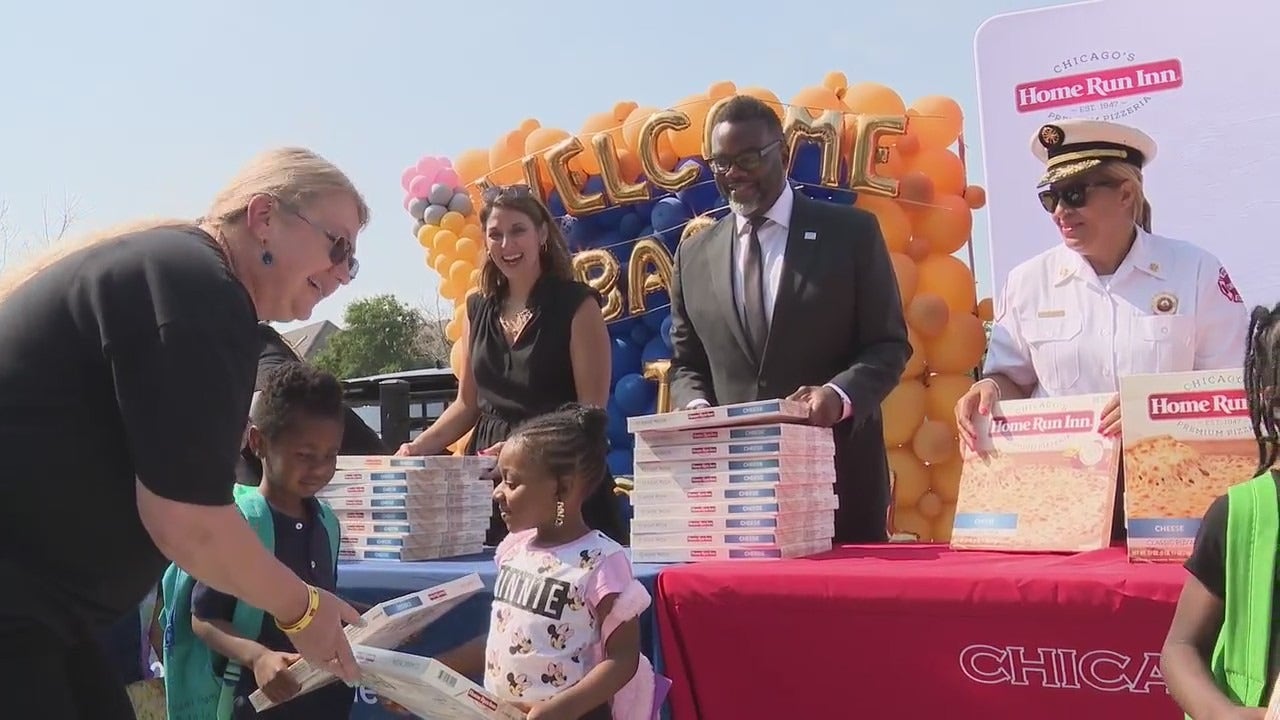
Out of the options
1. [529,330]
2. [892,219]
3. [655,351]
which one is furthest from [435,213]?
[529,330]

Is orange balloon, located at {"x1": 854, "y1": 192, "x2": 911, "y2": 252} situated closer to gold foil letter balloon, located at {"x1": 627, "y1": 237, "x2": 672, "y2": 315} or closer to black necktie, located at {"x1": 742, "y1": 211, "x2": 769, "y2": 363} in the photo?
gold foil letter balloon, located at {"x1": 627, "y1": 237, "x2": 672, "y2": 315}

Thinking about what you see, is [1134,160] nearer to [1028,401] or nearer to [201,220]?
[1028,401]

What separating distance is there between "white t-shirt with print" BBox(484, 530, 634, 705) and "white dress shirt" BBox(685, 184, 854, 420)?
2.51 feet

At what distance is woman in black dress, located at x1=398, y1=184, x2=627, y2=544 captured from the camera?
3.01m

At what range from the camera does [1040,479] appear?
2242 millimetres

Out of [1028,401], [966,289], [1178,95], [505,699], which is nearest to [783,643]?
[505,699]

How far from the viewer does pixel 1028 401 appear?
228 cm

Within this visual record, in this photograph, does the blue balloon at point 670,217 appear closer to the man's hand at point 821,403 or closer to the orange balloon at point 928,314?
the orange balloon at point 928,314

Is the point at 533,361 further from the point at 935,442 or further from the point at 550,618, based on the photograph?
the point at 935,442

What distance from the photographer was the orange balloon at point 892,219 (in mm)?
6402

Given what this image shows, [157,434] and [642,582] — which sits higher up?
[157,434]

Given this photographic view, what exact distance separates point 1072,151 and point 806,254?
0.66 meters

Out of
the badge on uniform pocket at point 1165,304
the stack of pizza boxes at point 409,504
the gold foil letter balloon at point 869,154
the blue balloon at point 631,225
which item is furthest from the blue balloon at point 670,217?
the badge on uniform pocket at point 1165,304

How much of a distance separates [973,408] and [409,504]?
4.62ft
